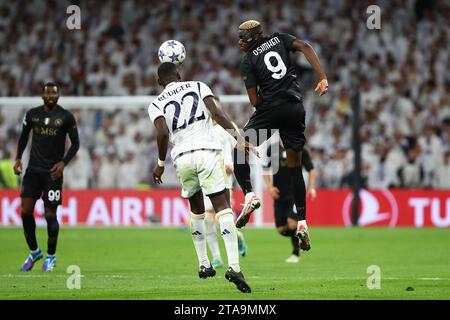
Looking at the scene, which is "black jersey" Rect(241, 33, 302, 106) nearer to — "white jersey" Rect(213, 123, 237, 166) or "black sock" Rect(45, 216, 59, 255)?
"white jersey" Rect(213, 123, 237, 166)

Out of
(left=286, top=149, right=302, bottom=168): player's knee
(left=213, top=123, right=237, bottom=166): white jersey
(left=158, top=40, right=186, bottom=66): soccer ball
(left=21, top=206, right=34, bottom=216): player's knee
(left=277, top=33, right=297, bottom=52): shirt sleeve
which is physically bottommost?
(left=21, top=206, right=34, bottom=216): player's knee

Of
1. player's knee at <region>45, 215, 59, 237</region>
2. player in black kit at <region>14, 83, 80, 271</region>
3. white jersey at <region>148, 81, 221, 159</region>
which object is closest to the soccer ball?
white jersey at <region>148, 81, 221, 159</region>

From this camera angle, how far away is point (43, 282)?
14.4 metres

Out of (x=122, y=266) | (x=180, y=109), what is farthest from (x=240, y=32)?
(x=122, y=266)

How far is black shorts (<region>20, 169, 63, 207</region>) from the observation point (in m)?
16.7

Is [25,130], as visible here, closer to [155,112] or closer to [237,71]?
[155,112]

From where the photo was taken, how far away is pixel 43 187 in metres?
16.8

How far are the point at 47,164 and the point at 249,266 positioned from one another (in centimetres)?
378

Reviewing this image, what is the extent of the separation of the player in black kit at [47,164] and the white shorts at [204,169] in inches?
169

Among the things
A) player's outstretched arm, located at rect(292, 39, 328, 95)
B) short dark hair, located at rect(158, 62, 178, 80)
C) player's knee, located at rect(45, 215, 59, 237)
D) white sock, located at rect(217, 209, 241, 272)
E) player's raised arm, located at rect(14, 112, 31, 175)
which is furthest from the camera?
player's raised arm, located at rect(14, 112, 31, 175)

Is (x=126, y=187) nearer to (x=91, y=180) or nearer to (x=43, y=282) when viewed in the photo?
(x=91, y=180)

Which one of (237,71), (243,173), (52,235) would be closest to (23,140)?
(52,235)

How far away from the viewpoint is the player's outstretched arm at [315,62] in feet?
43.7
